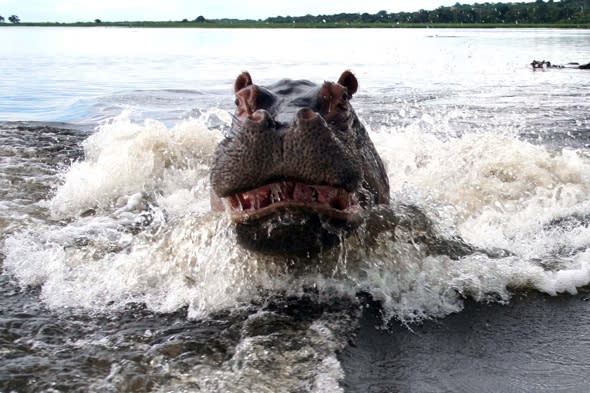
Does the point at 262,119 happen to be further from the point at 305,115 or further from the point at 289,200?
the point at 289,200

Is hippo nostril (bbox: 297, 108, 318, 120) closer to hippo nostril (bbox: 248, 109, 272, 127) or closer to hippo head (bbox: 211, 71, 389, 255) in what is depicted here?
hippo head (bbox: 211, 71, 389, 255)

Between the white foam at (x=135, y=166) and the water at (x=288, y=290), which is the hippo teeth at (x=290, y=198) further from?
the white foam at (x=135, y=166)

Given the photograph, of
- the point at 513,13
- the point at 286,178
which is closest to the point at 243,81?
the point at 286,178

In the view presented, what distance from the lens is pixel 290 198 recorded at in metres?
3.45

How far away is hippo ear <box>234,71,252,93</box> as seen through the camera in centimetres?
414

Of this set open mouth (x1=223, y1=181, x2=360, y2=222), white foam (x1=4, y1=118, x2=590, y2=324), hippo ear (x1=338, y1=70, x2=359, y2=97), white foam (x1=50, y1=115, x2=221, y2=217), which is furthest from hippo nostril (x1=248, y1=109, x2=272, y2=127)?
white foam (x1=50, y1=115, x2=221, y2=217)

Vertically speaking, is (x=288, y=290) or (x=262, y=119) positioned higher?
(x=262, y=119)

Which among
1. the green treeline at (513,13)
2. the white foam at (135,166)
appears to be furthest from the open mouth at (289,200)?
the green treeline at (513,13)

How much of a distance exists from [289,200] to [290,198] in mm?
37

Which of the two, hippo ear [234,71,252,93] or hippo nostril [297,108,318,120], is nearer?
hippo nostril [297,108,318,120]

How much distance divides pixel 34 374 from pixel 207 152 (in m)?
6.29

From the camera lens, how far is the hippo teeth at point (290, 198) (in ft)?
11.3

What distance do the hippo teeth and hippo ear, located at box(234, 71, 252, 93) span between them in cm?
89

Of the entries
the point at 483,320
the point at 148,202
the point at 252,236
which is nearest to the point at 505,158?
the point at 148,202
